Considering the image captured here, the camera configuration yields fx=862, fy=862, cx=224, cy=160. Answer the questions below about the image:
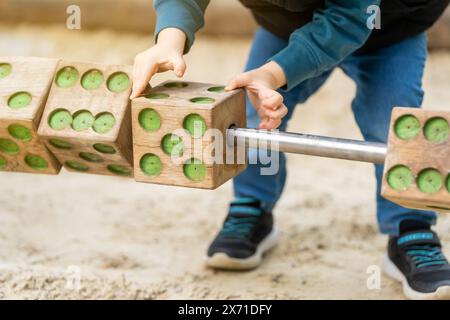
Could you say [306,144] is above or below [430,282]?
above

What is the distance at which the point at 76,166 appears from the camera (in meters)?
1.24

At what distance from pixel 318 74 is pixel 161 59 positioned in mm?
236

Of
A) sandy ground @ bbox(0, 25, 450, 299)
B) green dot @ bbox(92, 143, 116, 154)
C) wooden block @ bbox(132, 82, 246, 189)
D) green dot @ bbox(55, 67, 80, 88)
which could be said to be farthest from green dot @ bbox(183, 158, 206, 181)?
sandy ground @ bbox(0, 25, 450, 299)

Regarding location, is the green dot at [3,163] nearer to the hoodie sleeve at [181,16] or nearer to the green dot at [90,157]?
the green dot at [90,157]

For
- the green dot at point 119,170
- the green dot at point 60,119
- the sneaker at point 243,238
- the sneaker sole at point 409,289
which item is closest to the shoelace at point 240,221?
the sneaker at point 243,238

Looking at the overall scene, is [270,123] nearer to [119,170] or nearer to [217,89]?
[217,89]

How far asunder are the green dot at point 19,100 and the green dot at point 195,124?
24cm

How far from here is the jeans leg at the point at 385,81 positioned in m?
1.44

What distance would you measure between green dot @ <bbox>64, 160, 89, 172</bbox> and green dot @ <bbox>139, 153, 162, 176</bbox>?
13 cm

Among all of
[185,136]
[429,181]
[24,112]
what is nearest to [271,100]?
[185,136]

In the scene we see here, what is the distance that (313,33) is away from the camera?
1217mm
